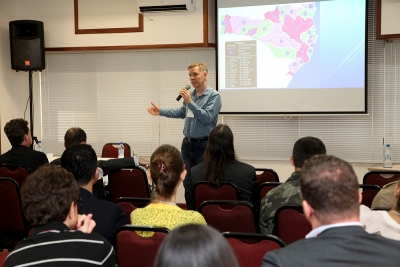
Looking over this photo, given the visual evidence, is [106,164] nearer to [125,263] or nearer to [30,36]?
[125,263]

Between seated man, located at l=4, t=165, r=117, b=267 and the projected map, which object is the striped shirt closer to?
seated man, located at l=4, t=165, r=117, b=267

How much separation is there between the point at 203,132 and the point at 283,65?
144 centimetres

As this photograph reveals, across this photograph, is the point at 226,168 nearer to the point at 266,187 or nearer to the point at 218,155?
the point at 218,155

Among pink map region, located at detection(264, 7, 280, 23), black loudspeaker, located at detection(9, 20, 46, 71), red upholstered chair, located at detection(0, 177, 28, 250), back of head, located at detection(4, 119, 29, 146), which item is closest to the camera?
red upholstered chair, located at detection(0, 177, 28, 250)

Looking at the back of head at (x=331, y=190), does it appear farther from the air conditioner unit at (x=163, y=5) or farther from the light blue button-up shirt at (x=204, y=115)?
the air conditioner unit at (x=163, y=5)

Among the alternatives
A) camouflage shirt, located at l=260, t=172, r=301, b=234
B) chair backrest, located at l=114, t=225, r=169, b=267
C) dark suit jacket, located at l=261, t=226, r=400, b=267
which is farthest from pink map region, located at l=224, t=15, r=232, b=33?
dark suit jacket, located at l=261, t=226, r=400, b=267

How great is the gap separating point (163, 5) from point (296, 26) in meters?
1.69

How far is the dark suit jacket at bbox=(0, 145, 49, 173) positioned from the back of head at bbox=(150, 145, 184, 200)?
223cm

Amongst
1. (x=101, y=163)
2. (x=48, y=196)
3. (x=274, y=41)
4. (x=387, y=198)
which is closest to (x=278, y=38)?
(x=274, y=41)

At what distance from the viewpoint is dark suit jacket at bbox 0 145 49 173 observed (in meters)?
4.84

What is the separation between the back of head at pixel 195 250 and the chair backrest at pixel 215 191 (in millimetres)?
2512

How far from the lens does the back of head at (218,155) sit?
397cm

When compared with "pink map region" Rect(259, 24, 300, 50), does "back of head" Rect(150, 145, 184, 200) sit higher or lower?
lower

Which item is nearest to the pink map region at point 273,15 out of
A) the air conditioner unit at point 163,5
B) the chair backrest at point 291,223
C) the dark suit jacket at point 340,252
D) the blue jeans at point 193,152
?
the air conditioner unit at point 163,5
